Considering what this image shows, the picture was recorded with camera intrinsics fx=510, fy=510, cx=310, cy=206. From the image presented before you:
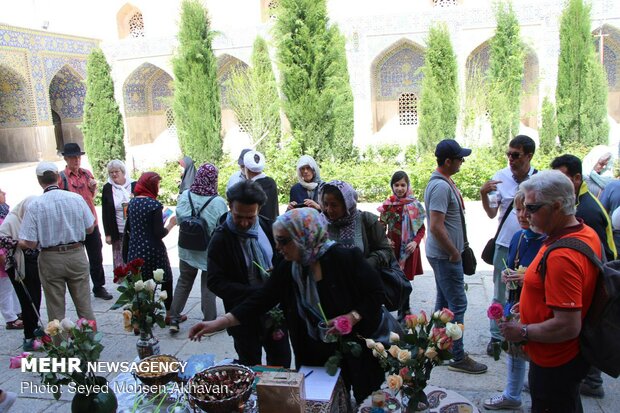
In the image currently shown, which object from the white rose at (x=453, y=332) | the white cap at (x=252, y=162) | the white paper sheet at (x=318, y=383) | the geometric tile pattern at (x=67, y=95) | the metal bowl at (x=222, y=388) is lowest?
the white paper sheet at (x=318, y=383)

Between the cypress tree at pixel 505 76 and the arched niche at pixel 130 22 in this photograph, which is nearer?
the cypress tree at pixel 505 76

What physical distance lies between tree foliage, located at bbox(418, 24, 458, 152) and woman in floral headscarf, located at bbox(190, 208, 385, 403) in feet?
36.3

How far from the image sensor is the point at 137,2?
2042cm

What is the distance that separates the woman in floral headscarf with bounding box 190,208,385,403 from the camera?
210cm

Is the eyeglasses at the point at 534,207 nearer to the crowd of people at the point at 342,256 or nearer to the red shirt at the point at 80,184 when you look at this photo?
the crowd of people at the point at 342,256

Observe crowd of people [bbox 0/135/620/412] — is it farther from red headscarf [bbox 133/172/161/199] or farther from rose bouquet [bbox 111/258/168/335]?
rose bouquet [bbox 111/258/168/335]

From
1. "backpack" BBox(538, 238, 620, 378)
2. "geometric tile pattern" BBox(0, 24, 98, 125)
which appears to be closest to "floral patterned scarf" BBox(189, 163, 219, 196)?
"backpack" BBox(538, 238, 620, 378)

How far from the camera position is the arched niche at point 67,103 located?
20.4m

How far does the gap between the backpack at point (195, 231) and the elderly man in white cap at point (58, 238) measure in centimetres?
70

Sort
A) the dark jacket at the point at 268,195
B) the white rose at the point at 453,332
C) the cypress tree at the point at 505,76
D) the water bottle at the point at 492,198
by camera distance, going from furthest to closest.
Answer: the cypress tree at the point at 505,76
the dark jacket at the point at 268,195
the water bottle at the point at 492,198
the white rose at the point at 453,332

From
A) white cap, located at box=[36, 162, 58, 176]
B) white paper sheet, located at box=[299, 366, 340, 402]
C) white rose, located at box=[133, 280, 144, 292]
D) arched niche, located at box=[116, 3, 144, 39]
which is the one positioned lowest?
white paper sheet, located at box=[299, 366, 340, 402]

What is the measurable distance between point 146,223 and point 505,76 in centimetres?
1139

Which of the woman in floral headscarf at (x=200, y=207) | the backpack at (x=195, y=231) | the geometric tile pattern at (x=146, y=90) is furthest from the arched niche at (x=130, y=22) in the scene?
the backpack at (x=195, y=231)

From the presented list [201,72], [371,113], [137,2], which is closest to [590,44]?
[371,113]
